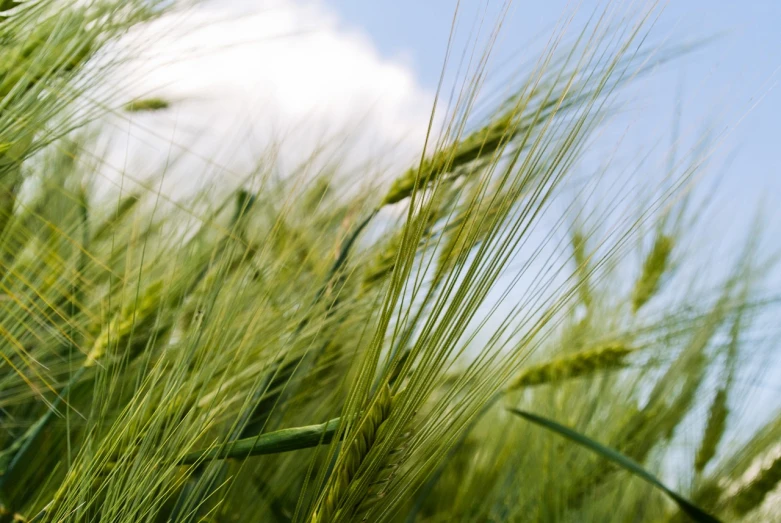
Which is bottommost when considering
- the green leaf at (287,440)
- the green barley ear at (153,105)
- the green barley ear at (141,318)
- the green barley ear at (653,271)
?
the green leaf at (287,440)

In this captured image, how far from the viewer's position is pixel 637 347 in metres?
0.86

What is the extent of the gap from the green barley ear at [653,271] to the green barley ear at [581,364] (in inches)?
10.8

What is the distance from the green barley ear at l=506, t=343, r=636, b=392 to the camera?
81 cm

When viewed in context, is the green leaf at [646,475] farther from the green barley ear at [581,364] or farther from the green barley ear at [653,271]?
the green barley ear at [653,271]

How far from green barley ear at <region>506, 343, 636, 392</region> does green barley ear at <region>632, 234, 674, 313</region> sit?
273 millimetres

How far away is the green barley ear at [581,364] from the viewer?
813mm

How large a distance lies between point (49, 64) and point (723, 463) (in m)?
0.87

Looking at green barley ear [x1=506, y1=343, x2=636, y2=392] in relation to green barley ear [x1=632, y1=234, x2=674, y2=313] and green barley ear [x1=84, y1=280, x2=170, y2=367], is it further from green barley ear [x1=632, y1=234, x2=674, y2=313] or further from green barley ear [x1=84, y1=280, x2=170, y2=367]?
green barley ear [x1=84, y1=280, x2=170, y2=367]

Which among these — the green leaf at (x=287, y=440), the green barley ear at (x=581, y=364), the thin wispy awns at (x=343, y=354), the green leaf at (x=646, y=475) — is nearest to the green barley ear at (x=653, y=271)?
the thin wispy awns at (x=343, y=354)

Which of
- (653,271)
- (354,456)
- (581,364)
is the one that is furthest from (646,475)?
(653,271)

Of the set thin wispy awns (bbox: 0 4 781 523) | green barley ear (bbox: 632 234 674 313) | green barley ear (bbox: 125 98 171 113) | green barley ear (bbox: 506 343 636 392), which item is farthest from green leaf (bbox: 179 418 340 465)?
green barley ear (bbox: 632 234 674 313)

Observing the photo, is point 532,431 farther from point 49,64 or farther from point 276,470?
point 49,64

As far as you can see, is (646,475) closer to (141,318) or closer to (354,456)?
(354,456)

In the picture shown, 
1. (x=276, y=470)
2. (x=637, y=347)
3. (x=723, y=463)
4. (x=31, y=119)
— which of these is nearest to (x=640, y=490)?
(x=723, y=463)
